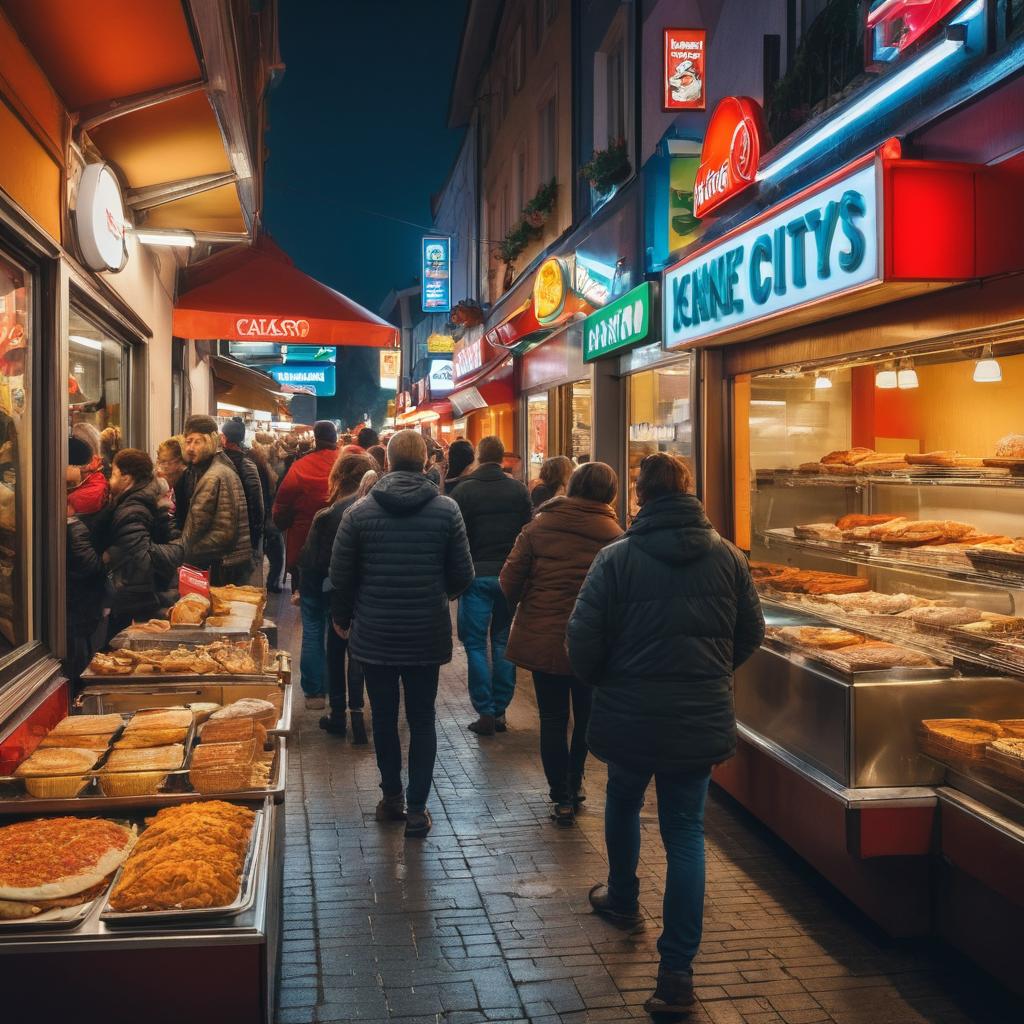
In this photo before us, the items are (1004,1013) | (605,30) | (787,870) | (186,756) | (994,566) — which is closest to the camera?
(1004,1013)

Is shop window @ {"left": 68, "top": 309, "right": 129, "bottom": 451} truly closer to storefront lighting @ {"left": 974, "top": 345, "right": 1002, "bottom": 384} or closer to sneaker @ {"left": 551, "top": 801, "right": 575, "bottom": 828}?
sneaker @ {"left": 551, "top": 801, "right": 575, "bottom": 828}

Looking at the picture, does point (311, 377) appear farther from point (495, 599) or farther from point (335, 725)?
point (335, 725)

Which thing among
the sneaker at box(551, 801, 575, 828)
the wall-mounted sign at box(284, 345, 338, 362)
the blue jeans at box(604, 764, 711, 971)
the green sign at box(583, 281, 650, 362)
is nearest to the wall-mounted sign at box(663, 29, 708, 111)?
the green sign at box(583, 281, 650, 362)

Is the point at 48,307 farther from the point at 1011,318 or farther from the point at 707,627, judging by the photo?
the point at 1011,318

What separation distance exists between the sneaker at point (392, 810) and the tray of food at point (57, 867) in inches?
88.2

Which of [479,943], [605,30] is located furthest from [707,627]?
[605,30]

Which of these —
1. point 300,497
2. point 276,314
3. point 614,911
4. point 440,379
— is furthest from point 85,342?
point 440,379

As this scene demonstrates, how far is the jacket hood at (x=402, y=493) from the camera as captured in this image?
228 inches

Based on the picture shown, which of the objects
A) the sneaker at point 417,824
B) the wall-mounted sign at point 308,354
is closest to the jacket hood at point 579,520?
the sneaker at point 417,824

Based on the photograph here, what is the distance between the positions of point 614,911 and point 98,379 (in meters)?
5.87

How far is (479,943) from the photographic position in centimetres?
448

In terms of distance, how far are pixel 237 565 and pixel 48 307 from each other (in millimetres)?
3944

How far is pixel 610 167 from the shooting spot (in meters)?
11.7

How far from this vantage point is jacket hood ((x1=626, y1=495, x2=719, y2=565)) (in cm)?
413
